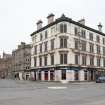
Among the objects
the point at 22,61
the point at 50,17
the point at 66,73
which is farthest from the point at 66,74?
the point at 22,61

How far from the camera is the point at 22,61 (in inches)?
3346

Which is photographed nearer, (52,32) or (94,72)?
(52,32)

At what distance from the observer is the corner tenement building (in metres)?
52.5

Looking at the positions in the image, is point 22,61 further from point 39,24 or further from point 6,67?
point 6,67

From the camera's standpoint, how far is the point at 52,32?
5653 cm

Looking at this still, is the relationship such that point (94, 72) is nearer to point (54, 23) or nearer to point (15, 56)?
point (54, 23)

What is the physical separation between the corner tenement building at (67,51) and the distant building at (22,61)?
14489 mm

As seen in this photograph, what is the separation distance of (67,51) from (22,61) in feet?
119

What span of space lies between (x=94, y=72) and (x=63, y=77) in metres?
12.2

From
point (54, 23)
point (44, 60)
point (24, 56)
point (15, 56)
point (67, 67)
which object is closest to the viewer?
point (67, 67)

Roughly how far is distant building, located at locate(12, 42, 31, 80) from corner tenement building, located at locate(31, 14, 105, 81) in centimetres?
1449

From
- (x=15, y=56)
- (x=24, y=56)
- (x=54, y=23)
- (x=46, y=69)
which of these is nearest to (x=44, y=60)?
(x=46, y=69)

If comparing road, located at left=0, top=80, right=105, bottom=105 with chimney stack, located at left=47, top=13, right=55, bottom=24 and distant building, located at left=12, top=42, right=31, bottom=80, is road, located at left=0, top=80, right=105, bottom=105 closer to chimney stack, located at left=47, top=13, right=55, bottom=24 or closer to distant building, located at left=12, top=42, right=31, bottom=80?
chimney stack, located at left=47, top=13, right=55, bottom=24

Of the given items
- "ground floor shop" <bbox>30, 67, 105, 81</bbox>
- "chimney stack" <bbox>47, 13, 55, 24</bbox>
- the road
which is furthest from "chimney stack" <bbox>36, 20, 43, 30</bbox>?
the road
